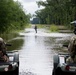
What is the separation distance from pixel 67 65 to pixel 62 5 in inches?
3477

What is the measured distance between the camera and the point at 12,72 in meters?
8.02

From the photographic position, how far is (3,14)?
121 feet

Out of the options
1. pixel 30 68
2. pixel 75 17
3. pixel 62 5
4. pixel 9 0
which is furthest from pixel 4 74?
pixel 62 5

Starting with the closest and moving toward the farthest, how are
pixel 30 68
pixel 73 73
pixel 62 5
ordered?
pixel 73 73, pixel 30 68, pixel 62 5

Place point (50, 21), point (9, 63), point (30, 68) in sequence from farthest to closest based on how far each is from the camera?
point (50, 21), point (30, 68), point (9, 63)

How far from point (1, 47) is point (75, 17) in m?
75.2

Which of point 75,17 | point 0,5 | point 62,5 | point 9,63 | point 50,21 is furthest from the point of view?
point 50,21

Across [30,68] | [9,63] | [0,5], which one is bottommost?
[30,68]

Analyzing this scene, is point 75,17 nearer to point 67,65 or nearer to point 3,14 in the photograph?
point 3,14

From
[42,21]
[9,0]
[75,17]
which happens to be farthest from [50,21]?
[9,0]

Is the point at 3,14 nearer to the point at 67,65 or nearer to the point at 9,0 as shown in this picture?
the point at 9,0

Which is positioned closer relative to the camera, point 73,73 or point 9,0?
point 73,73

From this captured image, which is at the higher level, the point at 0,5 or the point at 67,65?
the point at 0,5

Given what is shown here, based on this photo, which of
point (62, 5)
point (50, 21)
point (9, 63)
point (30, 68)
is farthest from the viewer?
point (50, 21)
